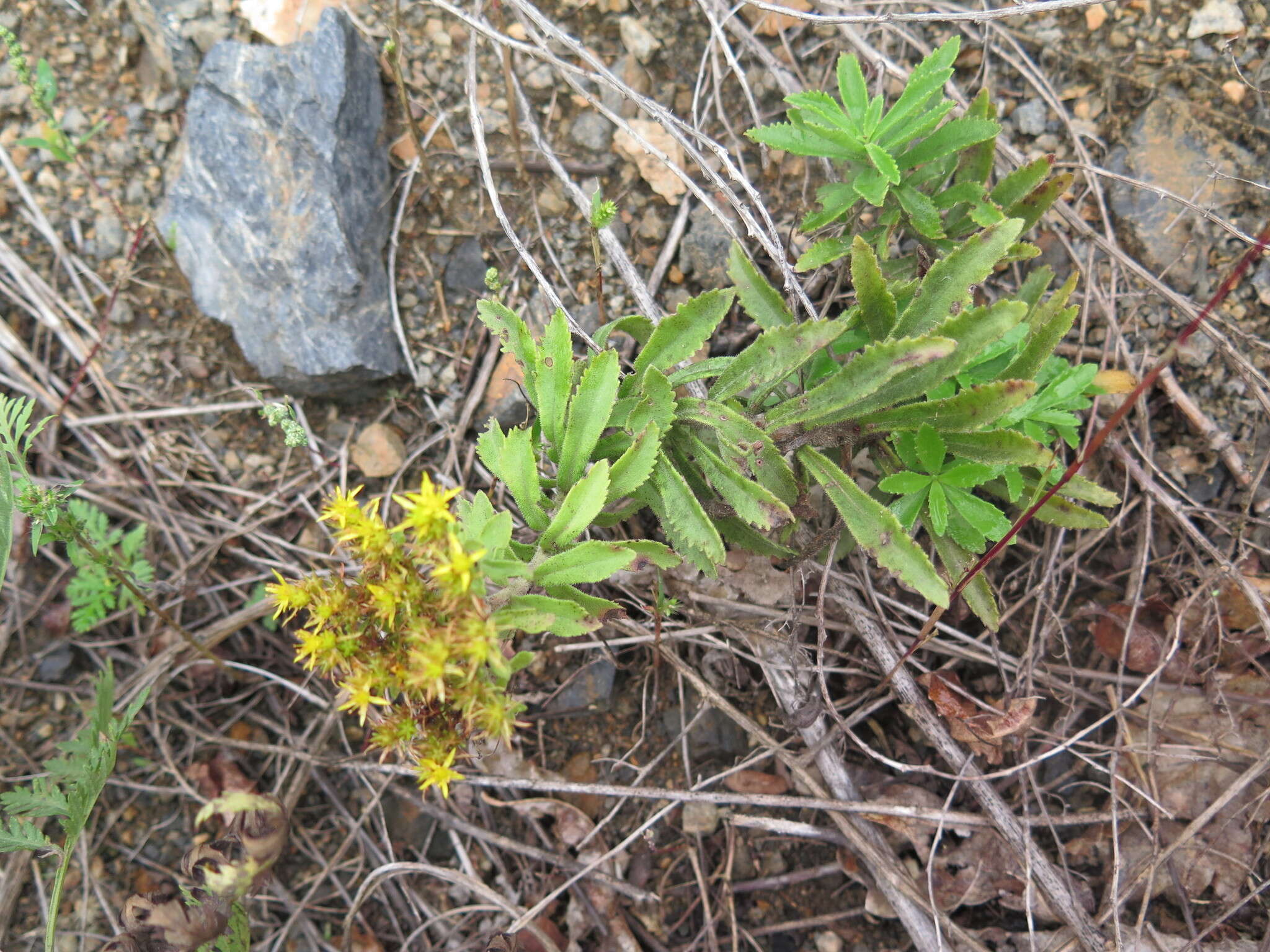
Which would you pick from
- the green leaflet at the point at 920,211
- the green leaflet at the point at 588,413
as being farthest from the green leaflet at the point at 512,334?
the green leaflet at the point at 920,211

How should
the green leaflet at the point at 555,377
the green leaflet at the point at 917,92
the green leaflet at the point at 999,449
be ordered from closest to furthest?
1. the green leaflet at the point at 999,449
2. the green leaflet at the point at 555,377
3. the green leaflet at the point at 917,92

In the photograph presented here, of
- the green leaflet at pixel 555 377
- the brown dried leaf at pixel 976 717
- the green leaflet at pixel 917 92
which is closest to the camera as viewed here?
the green leaflet at pixel 555 377

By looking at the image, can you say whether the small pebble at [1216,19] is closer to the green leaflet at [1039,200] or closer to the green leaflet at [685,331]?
the green leaflet at [1039,200]

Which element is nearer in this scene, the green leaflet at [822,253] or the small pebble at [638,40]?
the green leaflet at [822,253]

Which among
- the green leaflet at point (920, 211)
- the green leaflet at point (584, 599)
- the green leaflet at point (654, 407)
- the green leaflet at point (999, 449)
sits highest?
the green leaflet at point (920, 211)

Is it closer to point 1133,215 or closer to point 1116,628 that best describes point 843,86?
point 1133,215

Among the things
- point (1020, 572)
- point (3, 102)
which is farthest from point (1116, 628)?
point (3, 102)

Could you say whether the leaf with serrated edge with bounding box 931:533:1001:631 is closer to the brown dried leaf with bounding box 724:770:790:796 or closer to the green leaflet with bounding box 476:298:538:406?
the brown dried leaf with bounding box 724:770:790:796
